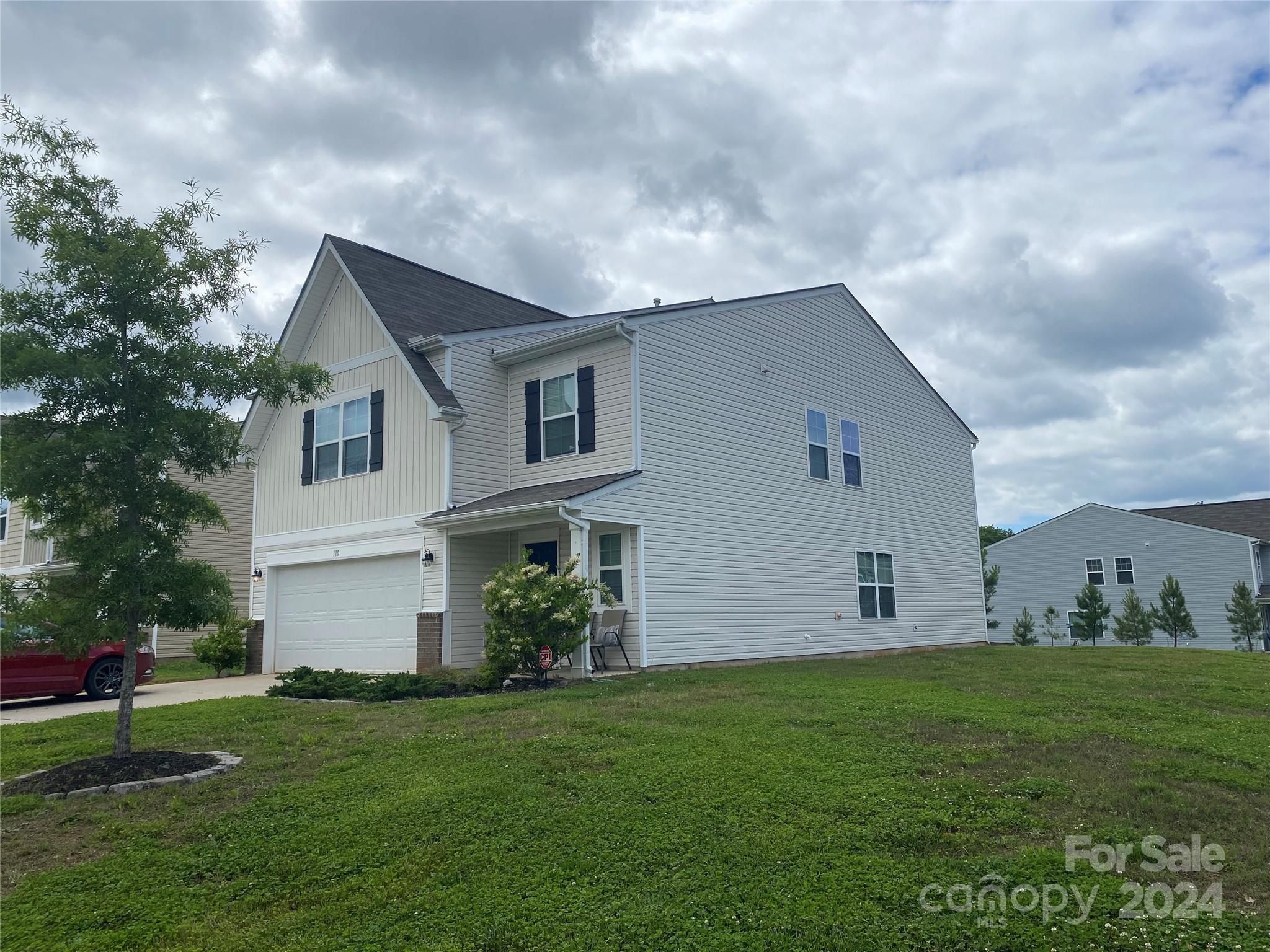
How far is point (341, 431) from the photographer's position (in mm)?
16250

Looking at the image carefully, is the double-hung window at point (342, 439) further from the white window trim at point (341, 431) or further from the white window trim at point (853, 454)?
the white window trim at point (853, 454)

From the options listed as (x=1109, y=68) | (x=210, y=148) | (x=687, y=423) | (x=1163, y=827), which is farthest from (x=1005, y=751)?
(x=210, y=148)

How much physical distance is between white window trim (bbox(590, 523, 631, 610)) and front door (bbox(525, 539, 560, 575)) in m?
0.91

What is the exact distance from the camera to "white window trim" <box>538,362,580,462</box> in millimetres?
14453

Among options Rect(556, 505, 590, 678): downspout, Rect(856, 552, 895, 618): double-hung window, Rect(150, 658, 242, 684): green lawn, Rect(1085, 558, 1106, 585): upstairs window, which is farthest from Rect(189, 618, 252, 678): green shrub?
Rect(1085, 558, 1106, 585): upstairs window

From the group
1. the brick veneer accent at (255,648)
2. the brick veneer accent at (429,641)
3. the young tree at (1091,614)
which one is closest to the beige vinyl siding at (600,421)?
the brick veneer accent at (429,641)

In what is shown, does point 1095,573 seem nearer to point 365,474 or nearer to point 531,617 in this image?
point 365,474

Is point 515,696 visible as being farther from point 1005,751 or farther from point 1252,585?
point 1252,585

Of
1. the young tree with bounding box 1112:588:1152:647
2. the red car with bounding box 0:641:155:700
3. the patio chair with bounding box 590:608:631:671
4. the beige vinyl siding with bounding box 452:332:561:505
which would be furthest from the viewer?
the young tree with bounding box 1112:588:1152:647

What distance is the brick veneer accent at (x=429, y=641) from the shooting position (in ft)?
44.7

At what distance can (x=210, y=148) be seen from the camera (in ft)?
36.4

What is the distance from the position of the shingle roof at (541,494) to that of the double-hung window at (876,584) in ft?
22.5

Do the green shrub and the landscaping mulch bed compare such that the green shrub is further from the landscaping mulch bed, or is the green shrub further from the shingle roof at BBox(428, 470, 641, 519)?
the landscaping mulch bed

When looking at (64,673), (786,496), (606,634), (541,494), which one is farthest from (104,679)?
(786,496)
